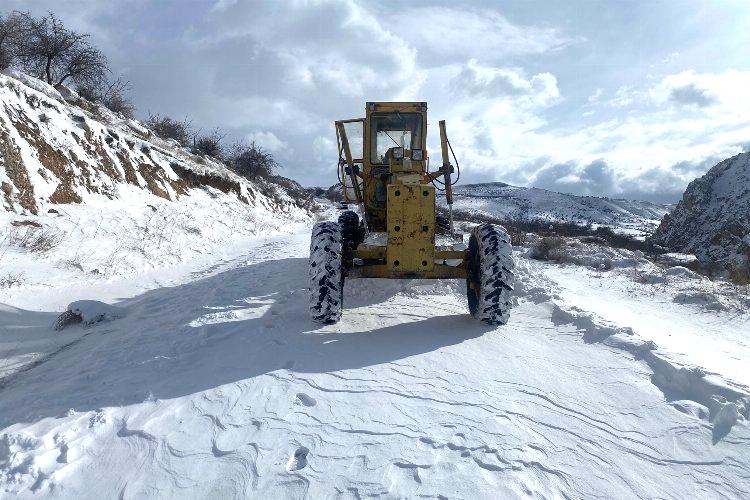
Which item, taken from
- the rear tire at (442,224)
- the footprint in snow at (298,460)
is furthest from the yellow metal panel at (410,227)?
the footprint in snow at (298,460)

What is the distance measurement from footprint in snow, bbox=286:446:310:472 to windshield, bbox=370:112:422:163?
5605mm

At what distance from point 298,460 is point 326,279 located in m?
2.59

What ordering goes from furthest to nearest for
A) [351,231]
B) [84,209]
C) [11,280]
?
[84,209]
[351,231]
[11,280]

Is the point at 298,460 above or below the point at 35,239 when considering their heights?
below

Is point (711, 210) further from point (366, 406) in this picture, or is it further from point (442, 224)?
point (366, 406)

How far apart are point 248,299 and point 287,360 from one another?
255 centimetres

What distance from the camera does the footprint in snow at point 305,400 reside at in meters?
3.24

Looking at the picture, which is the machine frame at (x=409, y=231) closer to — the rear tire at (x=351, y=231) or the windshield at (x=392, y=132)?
the rear tire at (x=351, y=231)

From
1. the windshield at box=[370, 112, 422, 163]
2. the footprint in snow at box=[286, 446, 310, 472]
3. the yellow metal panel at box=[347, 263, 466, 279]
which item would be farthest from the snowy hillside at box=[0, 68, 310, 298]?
the footprint in snow at box=[286, 446, 310, 472]

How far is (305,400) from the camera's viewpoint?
3281 mm

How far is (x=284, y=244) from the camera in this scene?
13875 mm

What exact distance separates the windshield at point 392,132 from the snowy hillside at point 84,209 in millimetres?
4727

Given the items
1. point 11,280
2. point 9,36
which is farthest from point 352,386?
point 9,36

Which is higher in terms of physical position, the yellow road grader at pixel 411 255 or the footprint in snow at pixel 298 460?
the yellow road grader at pixel 411 255
